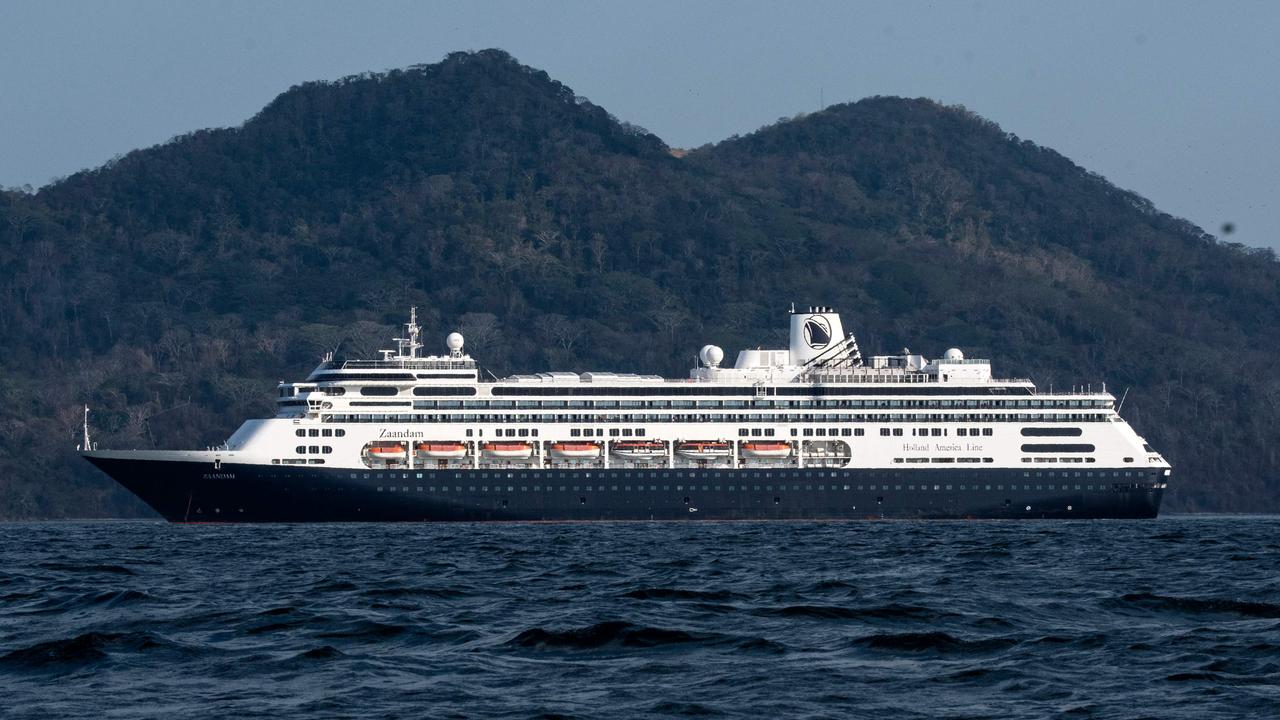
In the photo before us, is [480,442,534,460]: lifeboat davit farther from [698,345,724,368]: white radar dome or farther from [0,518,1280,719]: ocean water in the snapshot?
[0,518,1280,719]: ocean water

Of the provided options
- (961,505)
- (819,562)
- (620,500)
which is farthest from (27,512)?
(819,562)

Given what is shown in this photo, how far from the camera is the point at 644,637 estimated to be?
28.8 meters

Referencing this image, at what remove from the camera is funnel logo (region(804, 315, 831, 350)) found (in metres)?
97.6

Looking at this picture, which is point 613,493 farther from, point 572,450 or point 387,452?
point 387,452

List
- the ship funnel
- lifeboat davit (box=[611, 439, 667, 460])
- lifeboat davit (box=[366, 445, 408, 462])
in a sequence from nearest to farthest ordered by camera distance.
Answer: lifeboat davit (box=[366, 445, 408, 462])
lifeboat davit (box=[611, 439, 667, 460])
the ship funnel

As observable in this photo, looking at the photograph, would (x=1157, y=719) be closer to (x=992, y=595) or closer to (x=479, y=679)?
(x=479, y=679)

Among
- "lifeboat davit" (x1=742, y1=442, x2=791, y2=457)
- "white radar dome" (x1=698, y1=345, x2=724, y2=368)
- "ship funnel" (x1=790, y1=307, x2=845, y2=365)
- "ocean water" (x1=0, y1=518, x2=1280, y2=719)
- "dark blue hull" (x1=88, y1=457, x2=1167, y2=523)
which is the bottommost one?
"ocean water" (x1=0, y1=518, x2=1280, y2=719)

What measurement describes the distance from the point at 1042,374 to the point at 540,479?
10871cm

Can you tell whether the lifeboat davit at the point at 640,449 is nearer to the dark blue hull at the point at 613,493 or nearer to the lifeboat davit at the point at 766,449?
the dark blue hull at the point at 613,493

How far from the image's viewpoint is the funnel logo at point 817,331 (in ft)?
320

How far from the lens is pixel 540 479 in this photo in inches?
3447

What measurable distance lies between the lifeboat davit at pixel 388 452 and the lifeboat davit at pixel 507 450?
4073 mm

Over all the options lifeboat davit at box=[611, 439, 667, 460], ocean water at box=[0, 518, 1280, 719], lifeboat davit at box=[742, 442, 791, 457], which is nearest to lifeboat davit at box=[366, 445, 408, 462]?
lifeboat davit at box=[611, 439, 667, 460]

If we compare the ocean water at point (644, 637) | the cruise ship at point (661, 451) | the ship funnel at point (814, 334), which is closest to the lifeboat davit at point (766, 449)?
the cruise ship at point (661, 451)
